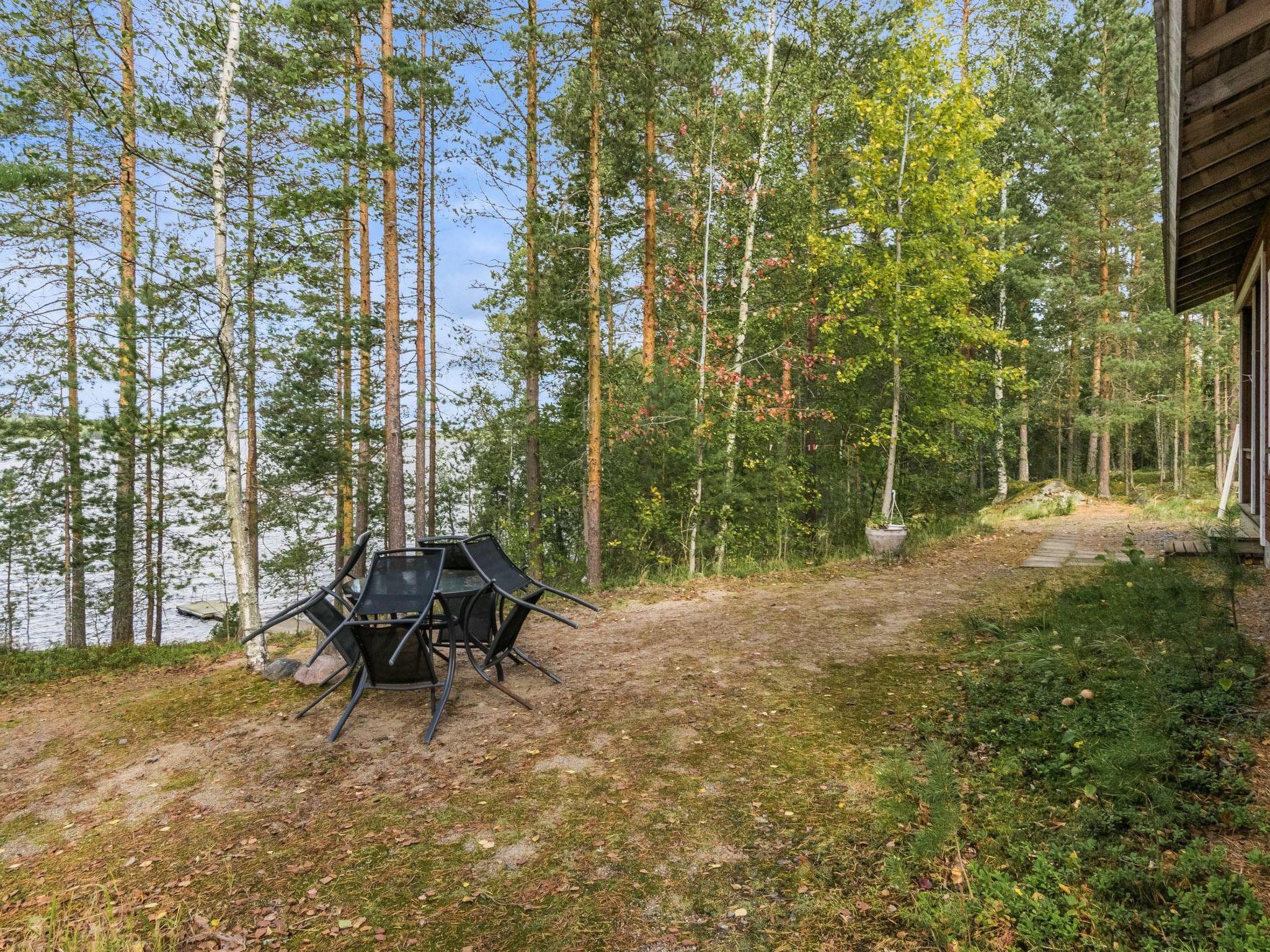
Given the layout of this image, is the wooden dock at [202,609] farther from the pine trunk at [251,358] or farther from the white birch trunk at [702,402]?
the white birch trunk at [702,402]

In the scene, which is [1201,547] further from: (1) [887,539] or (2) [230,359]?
(2) [230,359]

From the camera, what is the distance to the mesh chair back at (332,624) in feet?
13.3

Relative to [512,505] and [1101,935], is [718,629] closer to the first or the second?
[1101,935]

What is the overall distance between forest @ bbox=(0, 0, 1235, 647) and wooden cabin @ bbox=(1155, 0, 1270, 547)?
2.53 m

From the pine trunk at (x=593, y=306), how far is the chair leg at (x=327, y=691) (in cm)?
406

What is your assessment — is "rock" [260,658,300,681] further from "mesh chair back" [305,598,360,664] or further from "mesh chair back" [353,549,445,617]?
"mesh chair back" [353,549,445,617]

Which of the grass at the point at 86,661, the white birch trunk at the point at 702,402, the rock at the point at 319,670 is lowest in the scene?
the grass at the point at 86,661

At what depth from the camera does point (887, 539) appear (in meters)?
8.59

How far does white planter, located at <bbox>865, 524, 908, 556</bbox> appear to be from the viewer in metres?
8.59

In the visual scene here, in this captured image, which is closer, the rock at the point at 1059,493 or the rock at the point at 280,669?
the rock at the point at 280,669

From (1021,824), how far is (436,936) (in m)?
2.13

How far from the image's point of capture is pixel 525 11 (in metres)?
8.14

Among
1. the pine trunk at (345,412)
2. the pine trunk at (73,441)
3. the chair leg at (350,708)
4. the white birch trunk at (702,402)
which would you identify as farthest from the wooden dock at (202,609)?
the chair leg at (350,708)

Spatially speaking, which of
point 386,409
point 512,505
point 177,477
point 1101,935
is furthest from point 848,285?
point 177,477
